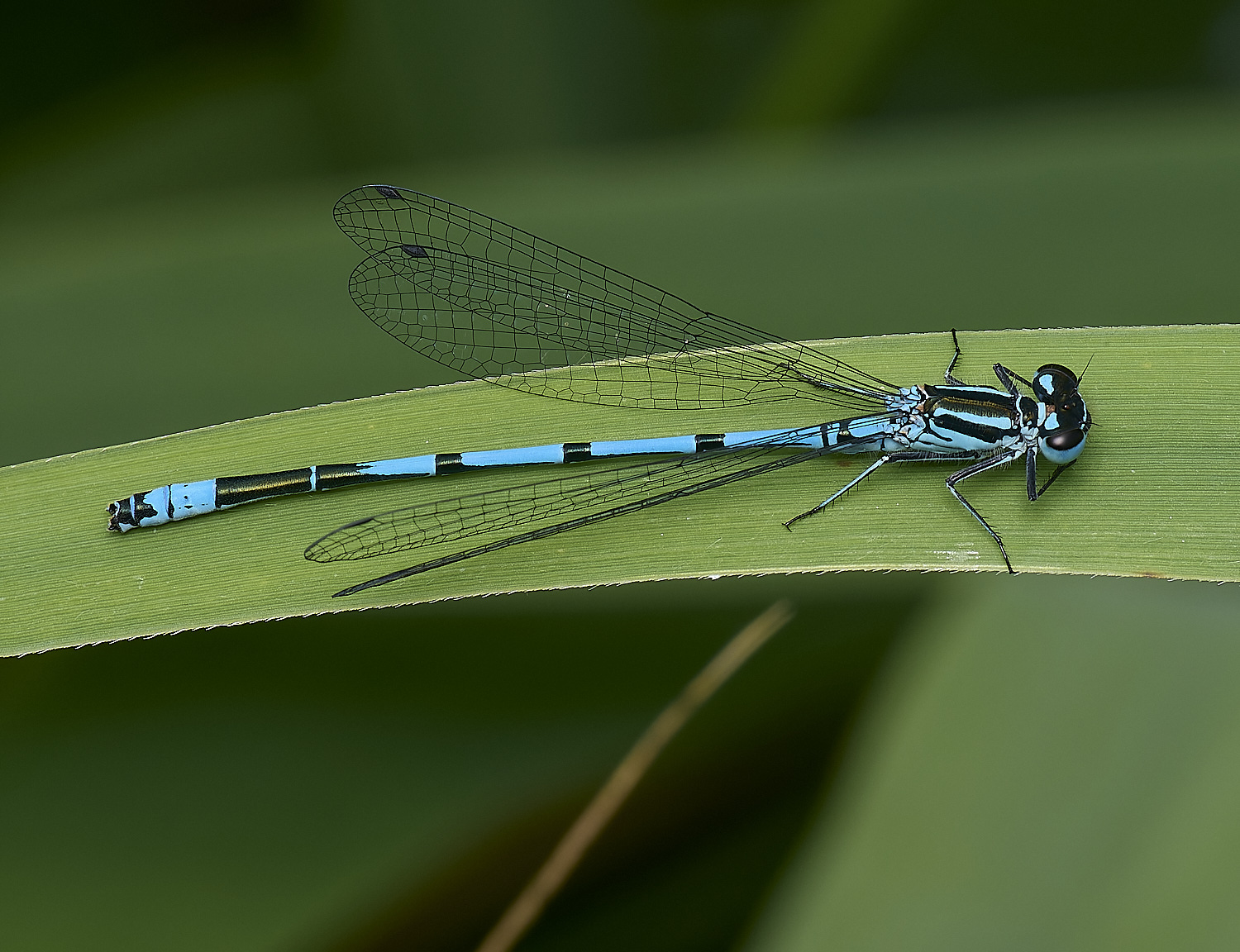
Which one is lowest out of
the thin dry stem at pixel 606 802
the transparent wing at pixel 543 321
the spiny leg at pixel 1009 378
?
the thin dry stem at pixel 606 802

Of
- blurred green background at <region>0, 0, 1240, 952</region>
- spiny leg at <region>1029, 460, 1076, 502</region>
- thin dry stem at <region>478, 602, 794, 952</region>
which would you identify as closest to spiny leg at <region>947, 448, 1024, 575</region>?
spiny leg at <region>1029, 460, 1076, 502</region>

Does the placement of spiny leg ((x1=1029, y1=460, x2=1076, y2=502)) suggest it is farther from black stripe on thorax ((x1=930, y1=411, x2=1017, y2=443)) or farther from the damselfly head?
black stripe on thorax ((x1=930, y1=411, x2=1017, y2=443))

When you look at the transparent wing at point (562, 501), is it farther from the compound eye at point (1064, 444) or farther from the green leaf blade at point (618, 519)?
the compound eye at point (1064, 444)

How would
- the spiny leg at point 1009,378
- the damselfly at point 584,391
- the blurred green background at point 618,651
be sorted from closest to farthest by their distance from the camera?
the blurred green background at point 618,651, the damselfly at point 584,391, the spiny leg at point 1009,378

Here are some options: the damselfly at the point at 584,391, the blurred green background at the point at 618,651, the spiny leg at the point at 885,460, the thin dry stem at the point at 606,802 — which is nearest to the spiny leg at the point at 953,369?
the damselfly at the point at 584,391

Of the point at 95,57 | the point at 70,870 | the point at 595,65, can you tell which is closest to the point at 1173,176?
→ the point at 595,65

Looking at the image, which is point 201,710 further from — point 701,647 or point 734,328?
point 734,328

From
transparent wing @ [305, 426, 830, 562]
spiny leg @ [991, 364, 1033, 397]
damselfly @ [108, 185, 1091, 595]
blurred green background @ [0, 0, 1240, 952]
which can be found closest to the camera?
blurred green background @ [0, 0, 1240, 952]

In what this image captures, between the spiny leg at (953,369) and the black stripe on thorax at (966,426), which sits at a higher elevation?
the spiny leg at (953,369)
